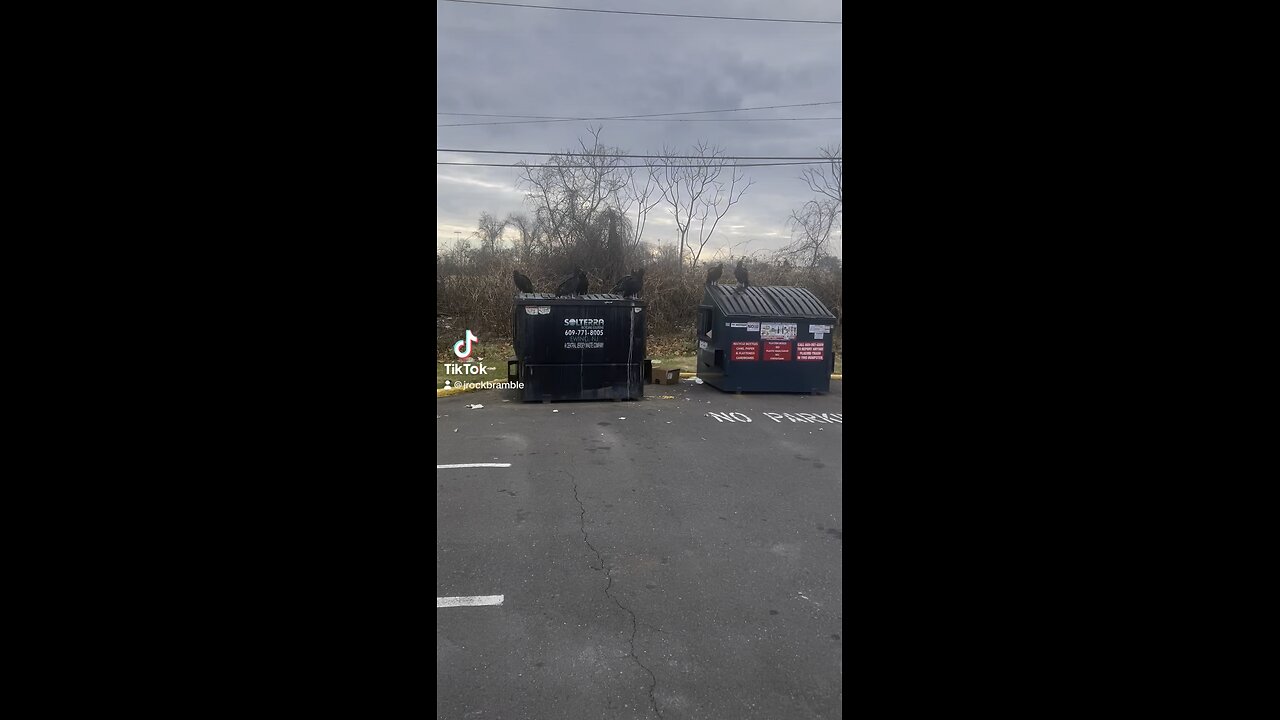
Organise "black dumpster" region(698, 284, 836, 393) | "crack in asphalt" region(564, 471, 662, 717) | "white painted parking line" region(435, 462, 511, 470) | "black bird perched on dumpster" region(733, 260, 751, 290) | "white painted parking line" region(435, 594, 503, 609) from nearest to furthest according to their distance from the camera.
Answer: "crack in asphalt" region(564, 471, 662, 717) < "white painted parking line" region(435, 594, 503, 609) < "white painted parking line" region(435, 462, 511, 470) < "black dumpster" region(698, 284, 836, 393) < "black bird perched on dumpster" region(733, 260, 751, 290)

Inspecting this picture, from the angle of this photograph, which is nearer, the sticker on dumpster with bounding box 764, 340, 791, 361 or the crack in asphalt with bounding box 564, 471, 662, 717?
the crack in asphalt with bounding box 564, 471, 662, 717

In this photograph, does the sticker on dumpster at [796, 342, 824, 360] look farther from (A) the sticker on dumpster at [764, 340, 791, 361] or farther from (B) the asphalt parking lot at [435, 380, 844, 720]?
(B) the asphalt parking lot at [435, 380, 844, 720]

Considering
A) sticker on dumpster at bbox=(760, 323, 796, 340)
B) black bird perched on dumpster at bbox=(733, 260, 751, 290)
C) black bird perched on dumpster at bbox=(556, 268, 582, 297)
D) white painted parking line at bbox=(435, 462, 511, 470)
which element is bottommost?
white painted parking line at bbox=(435, 462, 511, 470)

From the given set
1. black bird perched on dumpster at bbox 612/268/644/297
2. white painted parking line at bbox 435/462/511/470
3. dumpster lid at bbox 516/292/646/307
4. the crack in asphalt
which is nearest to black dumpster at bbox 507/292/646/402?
dumpster lid at bbox 516/292/646/307

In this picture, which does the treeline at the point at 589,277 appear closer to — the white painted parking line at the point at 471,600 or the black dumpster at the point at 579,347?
the black dumpster at the point at 579,347

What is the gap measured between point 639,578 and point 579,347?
628 cm

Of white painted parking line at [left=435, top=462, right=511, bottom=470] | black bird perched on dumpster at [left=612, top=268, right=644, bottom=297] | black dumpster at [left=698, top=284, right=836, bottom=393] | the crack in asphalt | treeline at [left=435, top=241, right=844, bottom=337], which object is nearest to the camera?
the crack in asphalt

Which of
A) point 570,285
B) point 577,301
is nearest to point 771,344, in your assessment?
point 577,301

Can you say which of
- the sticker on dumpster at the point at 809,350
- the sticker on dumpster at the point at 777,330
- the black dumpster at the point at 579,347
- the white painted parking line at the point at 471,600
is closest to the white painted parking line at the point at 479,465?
the white painted parking line at the point at 471,600

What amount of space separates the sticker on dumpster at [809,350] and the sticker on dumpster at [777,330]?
0.26 meters

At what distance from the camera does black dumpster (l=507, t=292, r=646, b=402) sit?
940cm

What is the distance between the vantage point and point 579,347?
9.60 metres
